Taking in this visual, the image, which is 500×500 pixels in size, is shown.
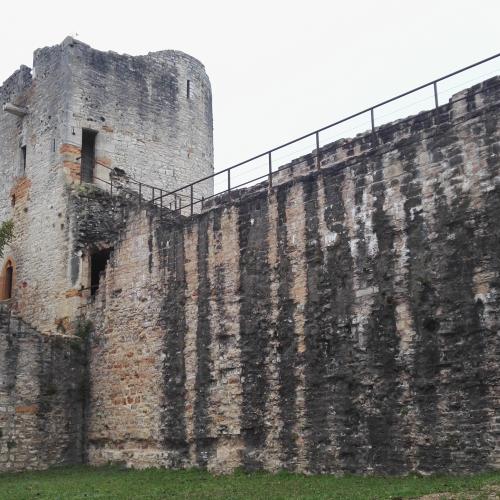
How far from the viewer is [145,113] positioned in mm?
26219

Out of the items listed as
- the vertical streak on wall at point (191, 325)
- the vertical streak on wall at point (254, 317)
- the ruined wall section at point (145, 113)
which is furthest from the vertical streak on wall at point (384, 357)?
the ruined wall section at point (145, 113)

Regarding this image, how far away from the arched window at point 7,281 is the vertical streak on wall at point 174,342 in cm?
784

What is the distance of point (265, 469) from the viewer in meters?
15.5

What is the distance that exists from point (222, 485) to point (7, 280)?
14006mm

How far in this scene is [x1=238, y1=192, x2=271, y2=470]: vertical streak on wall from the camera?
16.0 m

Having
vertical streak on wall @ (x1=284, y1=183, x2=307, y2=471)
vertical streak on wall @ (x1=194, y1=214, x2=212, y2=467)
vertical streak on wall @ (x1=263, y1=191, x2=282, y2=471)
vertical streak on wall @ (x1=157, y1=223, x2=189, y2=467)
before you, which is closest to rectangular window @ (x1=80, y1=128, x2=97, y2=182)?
vertical streak on wall @ (x1=157, y1=223, x2=189, y2=467)

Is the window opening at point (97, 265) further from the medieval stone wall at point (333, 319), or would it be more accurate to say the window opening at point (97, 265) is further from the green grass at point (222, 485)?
the green grass at point (222, 485)

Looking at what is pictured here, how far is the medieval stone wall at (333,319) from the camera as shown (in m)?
13.1

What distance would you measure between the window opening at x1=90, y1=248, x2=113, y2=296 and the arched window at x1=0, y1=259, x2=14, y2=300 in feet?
12.9

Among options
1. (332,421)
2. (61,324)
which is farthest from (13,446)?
(332,421)

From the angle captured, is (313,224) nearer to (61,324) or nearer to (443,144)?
(443,144)

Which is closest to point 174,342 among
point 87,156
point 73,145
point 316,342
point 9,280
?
point 316,342

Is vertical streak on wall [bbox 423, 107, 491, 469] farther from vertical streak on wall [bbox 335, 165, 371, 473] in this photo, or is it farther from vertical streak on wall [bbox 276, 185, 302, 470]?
vertical streak on wall [bbox 276, 185, 302, 470]

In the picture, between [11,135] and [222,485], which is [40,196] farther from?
[222,485]
